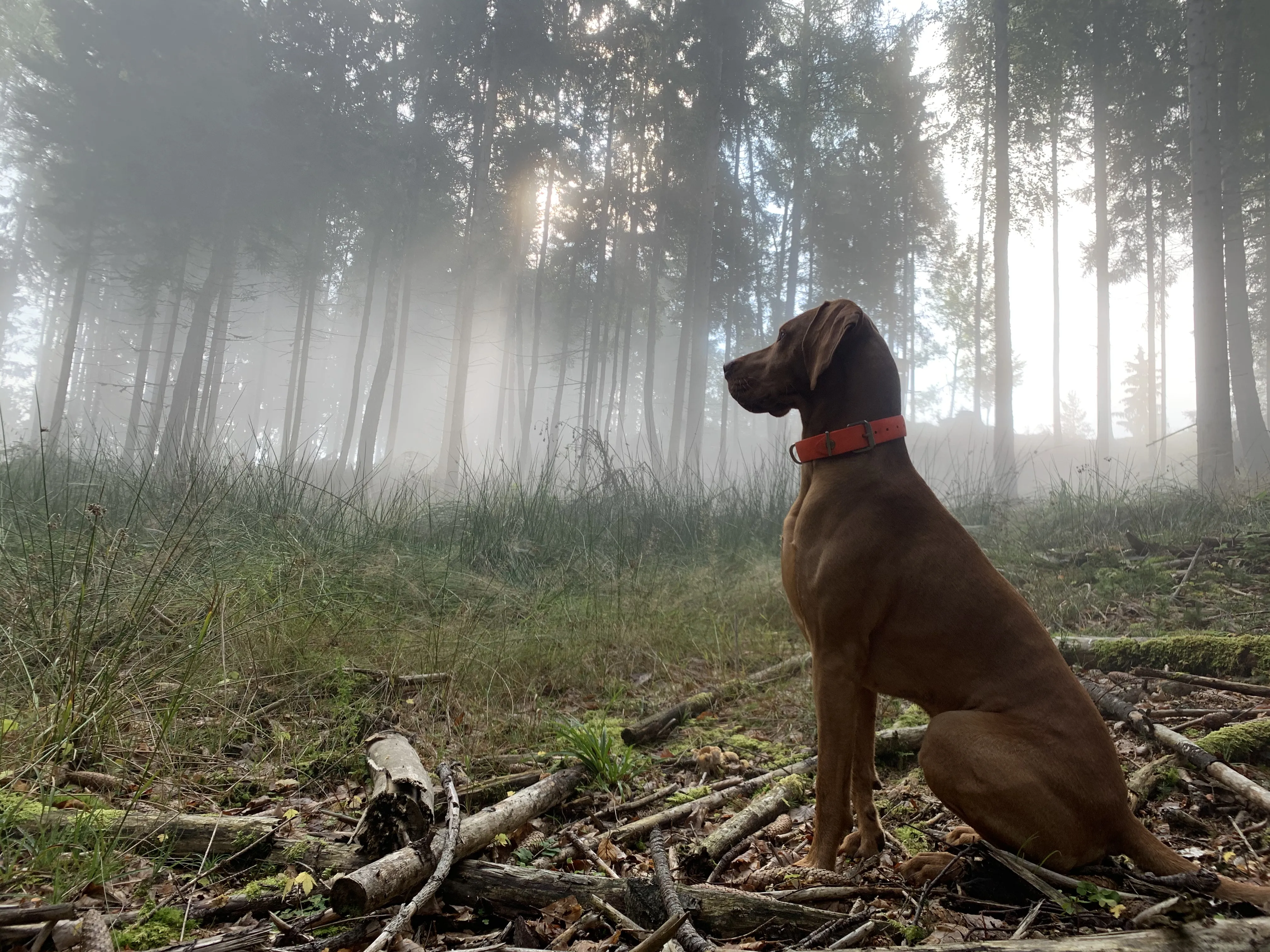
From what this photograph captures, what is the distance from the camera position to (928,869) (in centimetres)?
199

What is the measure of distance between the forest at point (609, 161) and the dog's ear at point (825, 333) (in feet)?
30.8

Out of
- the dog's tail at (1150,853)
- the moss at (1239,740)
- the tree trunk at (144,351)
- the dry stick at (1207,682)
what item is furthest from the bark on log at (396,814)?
the tree trunk at (144,351)

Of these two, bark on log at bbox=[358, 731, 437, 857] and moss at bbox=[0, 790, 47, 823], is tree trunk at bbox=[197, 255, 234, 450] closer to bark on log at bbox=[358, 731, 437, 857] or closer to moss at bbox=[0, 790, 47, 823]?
moss at bbox=[0, 790, 47, 823]

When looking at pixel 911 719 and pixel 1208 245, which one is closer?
pixel 911 719

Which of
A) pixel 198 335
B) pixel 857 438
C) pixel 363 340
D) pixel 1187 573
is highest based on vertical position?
pixel 363 340

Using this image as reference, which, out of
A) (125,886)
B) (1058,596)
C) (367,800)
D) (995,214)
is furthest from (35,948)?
(995,214)

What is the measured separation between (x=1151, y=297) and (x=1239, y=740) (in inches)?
1209

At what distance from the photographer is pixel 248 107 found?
2070cm

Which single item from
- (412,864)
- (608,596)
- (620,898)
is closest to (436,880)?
(412,864)

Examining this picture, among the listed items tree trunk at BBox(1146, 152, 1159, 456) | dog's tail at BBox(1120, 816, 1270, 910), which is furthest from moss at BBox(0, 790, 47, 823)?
tree trunk at BBox(1146, 152, 1159, 456)

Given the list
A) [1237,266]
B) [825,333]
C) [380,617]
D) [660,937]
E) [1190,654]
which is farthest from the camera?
[1237,266]

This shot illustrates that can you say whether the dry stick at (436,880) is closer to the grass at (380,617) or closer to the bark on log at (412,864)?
the bark on log at (412,864)

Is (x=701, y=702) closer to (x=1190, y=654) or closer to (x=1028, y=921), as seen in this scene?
(x=1028, y=921)

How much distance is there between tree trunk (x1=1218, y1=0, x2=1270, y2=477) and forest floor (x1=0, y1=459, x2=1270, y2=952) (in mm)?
7823
